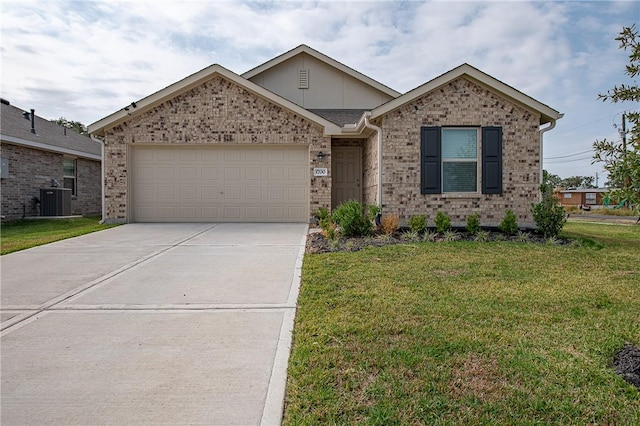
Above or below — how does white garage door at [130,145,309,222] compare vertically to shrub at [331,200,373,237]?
above

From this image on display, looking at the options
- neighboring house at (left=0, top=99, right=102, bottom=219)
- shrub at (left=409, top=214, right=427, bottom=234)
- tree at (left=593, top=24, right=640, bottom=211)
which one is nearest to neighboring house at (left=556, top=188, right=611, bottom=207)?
shrub at (left=409, top=214, right=427, bottom=234)

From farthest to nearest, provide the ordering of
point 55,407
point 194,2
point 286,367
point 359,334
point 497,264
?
1. point 194,2
2. point 497,264
3. point 359,334
4. point 286,367
5. point 55,407

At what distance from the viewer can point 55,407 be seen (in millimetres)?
2486

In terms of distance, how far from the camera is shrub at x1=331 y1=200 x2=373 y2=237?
905 centimetres

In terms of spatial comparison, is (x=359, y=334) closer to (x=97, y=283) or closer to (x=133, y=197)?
(x=97, y=283)

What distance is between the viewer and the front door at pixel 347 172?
44.0 ft

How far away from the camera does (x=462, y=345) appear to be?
315 cm

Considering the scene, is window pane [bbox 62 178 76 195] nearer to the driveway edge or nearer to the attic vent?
the attic vent

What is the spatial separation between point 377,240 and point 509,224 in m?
3.34

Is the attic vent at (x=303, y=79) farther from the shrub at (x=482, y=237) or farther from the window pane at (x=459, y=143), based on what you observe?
the shrub at (x=482, y=237)

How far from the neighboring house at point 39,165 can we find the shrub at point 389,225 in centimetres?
1263

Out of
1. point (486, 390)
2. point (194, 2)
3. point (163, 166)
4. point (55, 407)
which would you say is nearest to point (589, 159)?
point (486, 390)

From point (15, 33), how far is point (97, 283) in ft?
28.1

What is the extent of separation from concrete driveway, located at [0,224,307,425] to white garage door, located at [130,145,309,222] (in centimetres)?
527
